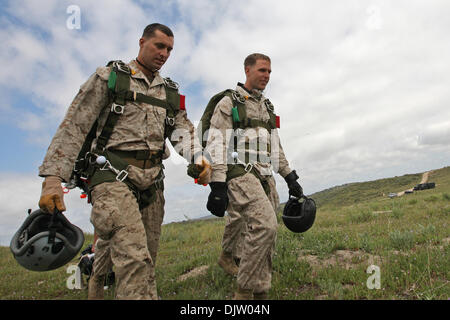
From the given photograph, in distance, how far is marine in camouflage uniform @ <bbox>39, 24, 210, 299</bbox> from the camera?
99.0 inches

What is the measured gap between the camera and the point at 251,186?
3.76 m

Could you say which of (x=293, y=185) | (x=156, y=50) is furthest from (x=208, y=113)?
(x=293, y=185)

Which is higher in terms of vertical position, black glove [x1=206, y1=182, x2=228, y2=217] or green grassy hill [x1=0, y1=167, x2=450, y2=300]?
black glove [x1=206, y1=182, x2=228, y2=217]

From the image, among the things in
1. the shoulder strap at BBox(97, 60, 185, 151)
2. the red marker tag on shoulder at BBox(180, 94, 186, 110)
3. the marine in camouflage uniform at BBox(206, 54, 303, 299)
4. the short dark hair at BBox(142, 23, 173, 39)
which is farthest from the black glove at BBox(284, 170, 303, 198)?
the short dark hair at BBox(142, 23, 173, 39)

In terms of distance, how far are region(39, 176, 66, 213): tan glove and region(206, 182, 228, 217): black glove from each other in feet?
5.01

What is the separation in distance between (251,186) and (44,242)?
2.28m

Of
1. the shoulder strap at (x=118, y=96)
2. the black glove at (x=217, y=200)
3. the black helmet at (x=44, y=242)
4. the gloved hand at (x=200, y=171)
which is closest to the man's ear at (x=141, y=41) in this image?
the shoulder strap at (x=118, y=96)

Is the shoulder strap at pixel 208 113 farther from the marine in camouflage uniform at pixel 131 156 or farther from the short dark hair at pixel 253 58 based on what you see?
the short dark hair at pixel 253 58

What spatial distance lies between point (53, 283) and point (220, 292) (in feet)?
12.8

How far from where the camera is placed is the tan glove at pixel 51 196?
242cm

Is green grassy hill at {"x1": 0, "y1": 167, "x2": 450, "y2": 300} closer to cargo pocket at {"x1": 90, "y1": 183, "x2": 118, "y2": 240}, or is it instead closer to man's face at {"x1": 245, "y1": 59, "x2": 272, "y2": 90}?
cargo pocket at {"x1": 90, "y1": 183, "x2": 118, "y2": 240}

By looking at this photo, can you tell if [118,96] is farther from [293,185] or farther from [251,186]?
[293,185]
